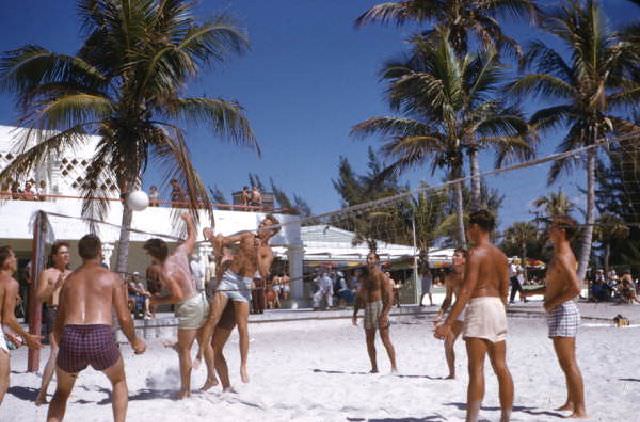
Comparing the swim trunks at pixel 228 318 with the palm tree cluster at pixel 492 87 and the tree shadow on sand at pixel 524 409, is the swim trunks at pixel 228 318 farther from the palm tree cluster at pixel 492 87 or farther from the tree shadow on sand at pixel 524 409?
the palm tree cluster at pixel 492 87

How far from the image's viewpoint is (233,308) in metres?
6.77

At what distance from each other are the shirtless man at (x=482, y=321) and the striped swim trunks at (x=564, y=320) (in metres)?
0.76

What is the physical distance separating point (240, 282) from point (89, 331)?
8.81 ft

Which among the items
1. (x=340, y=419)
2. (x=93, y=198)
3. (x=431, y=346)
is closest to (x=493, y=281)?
(x=340, y=419)

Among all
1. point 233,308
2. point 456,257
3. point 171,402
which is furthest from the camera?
point 456,257

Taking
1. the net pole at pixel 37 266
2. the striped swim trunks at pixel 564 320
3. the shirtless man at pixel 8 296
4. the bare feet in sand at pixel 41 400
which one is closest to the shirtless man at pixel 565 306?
the striped swim trunks at pixel 564 320

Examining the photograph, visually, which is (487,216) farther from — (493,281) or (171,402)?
(171,402)

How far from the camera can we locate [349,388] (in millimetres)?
6707

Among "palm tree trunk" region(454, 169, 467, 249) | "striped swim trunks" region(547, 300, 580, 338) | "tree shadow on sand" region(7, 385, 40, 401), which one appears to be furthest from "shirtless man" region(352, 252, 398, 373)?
"tree shadow on sand" region(7, 385, 40, 401)

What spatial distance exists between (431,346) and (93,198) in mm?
7612

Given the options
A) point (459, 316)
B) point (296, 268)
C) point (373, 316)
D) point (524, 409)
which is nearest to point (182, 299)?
point (373, 316)

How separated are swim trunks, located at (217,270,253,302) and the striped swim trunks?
119 inches

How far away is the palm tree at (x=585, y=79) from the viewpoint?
56.2 ft

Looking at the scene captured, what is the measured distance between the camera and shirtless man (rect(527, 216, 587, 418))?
5035 mm
